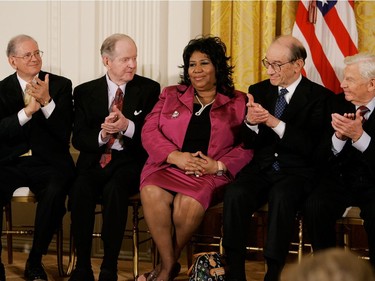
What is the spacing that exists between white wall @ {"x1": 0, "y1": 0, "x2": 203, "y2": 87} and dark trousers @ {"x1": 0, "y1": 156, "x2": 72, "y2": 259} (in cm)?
106

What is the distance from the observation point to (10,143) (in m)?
4.23

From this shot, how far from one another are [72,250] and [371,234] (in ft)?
6.36

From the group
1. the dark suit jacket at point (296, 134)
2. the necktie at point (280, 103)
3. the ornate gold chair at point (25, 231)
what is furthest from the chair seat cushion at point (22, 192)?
the necktie at point (280, 103)

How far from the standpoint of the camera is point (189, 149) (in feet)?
13.1

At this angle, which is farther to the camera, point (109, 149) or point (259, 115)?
point (109, 149)

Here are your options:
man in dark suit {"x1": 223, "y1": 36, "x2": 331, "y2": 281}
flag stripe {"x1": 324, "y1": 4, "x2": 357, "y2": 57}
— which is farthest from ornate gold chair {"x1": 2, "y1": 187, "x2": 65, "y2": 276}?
flag stripe {"x1": 324, "y1": 4, "x2": 357, "y2": 57}

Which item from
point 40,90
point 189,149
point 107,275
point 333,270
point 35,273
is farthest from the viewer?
point 40,90

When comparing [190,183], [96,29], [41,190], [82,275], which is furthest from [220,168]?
[96,29]

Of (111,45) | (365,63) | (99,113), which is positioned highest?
(111,45)

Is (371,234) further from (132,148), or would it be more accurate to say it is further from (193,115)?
(132,148)

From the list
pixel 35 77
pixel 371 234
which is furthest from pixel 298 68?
pixel 35 77

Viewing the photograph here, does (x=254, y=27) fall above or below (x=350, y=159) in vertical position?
above

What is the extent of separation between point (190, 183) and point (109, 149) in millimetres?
638

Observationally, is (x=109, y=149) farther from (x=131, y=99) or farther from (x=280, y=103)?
(x=280, y=103)
